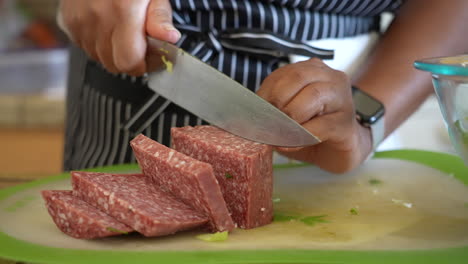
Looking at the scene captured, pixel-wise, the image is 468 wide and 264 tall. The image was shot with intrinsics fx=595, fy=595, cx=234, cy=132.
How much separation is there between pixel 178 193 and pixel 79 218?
192 mm

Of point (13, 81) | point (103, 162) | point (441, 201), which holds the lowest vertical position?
point (13, 81)

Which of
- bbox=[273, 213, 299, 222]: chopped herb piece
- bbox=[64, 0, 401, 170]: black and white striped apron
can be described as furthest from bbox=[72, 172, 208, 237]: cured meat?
bbox=[64, 0, 401, 170]: black and white striped apron

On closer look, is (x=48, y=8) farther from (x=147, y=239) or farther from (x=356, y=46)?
(x=147, y=239)

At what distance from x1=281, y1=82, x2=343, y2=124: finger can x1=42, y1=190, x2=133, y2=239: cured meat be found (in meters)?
0.40

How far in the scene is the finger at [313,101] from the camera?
1.20m

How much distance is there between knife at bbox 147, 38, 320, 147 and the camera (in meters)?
1.18

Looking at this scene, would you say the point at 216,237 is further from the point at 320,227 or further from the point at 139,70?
the point at 139,70

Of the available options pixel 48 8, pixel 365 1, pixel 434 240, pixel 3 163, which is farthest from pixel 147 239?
pixel 48 8

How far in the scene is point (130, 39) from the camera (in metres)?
1.35

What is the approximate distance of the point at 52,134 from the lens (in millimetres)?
3283

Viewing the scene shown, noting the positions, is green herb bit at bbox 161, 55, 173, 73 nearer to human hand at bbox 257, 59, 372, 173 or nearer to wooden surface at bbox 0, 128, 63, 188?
human hand at bbox 257, 59, 372, 173

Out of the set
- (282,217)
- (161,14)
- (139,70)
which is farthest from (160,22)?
(282,217)

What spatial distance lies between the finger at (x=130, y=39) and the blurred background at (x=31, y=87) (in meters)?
1.77

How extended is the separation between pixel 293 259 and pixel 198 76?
18.7 inches
